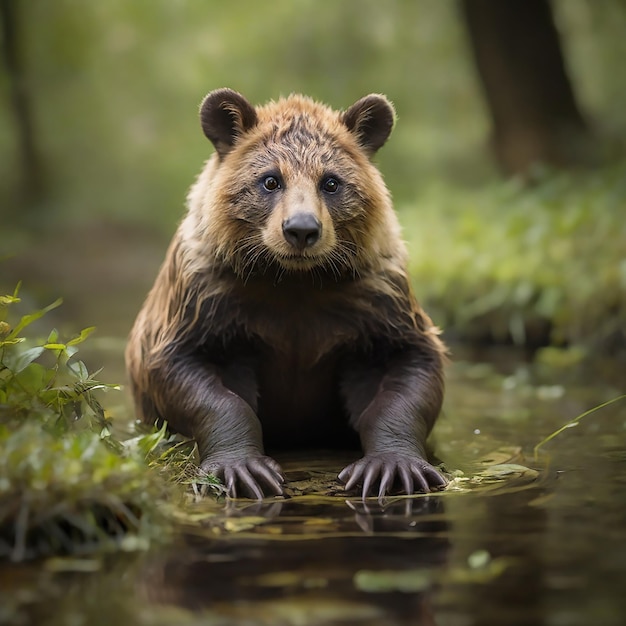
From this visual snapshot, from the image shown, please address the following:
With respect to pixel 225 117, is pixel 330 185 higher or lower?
lower

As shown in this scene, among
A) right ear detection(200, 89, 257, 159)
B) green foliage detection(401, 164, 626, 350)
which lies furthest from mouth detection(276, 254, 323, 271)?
green foliage detection(401, 164, 626, 350)

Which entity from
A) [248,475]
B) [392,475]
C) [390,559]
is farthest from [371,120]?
[390,559]

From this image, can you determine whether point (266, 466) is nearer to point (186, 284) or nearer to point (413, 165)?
point (186, 284)

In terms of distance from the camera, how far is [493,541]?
145 inches

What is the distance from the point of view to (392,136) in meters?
21.6

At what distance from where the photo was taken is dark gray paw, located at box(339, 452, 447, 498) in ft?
15.2

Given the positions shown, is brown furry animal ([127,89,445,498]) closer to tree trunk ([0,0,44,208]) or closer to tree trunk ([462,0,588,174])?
tree trunk ([462,0,588,174])

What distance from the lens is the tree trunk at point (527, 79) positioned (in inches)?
547

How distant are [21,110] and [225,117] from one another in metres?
19.1

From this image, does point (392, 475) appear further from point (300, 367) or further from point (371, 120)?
point (371, 120)

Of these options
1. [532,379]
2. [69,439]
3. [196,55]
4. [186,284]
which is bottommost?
[532,379]

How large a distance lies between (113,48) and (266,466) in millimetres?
21303

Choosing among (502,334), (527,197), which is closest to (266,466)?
(502,334)

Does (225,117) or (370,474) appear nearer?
(370,474)
